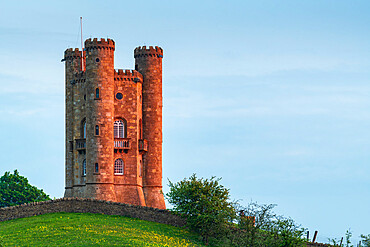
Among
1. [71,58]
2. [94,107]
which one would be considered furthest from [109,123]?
[71,58]

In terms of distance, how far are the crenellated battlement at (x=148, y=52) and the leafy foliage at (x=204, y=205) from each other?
20.5 m

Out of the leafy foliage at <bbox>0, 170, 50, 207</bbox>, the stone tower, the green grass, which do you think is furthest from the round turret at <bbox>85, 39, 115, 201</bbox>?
the leafy foliage at <bbox>0, 170, 50, 207</bbox>

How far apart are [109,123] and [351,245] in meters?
31.3

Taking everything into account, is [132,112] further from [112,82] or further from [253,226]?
[253,226]

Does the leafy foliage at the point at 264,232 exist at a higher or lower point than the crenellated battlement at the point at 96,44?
lower

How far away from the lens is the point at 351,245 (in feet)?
229

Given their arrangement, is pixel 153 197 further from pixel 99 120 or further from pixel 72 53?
pixel 72 53

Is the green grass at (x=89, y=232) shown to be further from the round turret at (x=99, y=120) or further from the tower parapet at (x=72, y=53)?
the tower parapet at (x=72, y=53)

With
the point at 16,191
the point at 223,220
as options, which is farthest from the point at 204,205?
the point at 16,191

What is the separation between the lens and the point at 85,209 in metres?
78.9

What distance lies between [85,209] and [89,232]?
40.4 feet

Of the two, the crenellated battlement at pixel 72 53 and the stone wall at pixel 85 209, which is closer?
the stone wall at pixel 85 209

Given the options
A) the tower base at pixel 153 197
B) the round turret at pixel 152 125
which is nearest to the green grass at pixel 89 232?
the tower base at pixel 153 197

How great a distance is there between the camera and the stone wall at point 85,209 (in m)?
77.4
